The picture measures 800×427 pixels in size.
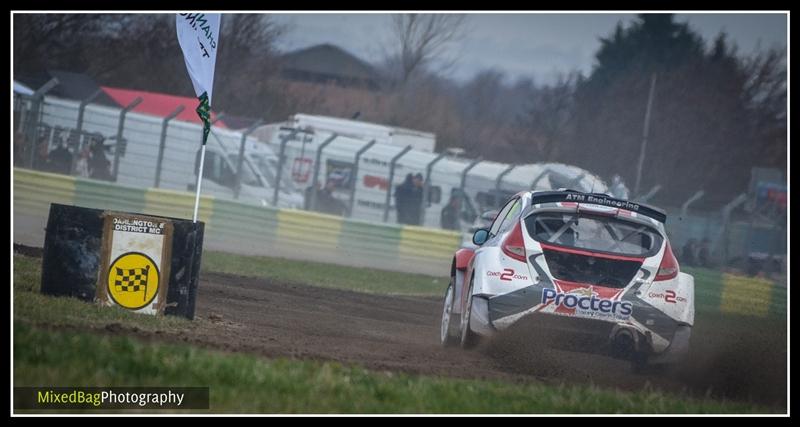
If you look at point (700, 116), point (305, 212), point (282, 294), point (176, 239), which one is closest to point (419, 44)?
point (700, 116)

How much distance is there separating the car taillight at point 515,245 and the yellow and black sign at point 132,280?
9.35 feet

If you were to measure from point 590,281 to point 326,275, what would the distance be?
11.3m

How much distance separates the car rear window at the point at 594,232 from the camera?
9.70 meters

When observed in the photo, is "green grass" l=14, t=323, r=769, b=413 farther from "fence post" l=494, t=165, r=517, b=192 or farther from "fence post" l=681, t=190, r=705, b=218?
"fence post" l=494, t=165, r=517, b=192

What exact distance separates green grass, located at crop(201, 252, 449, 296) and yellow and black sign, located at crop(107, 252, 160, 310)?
748cm

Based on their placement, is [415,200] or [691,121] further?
[691,121]

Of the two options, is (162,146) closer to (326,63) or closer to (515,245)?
(515,245)

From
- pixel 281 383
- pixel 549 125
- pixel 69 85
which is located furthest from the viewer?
pixel 549 125

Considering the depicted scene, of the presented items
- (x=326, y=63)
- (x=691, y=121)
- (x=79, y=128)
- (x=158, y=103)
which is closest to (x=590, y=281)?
(x=79, y=128)

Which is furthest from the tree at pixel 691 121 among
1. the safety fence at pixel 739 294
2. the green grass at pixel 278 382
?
the green grass at pixel 278 382

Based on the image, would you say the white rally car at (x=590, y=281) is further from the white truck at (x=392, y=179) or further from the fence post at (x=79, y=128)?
the fence post at (x=79, y=128)

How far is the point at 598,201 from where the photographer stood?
9914 millimetres

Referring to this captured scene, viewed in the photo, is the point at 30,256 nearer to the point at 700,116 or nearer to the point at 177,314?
the point at 177,314

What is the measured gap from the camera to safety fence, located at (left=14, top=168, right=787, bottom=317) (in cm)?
2375
